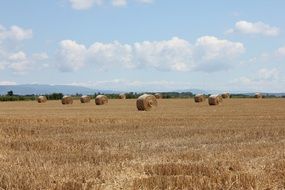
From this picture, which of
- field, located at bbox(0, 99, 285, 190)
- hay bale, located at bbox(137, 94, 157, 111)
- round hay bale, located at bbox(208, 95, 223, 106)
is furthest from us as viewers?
round hay bale, located at bbox(208, 95, 223, 106)

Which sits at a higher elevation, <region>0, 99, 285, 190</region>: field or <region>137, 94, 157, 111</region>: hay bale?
<region>137, 94, 157, 111</region>: hay bale

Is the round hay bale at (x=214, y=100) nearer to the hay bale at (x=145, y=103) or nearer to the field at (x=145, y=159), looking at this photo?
the hay bale at (x=145, y=103)

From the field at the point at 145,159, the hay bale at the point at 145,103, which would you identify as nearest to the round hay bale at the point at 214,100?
the hay bale at the point at 145,103

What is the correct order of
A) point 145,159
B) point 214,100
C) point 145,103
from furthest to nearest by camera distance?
point 214,100 → point 145,103 → point 145,159

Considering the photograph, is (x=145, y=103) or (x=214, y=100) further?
(x=214, y=100)

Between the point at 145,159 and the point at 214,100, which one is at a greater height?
the point at 214,100

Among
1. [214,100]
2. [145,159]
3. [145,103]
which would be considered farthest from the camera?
[214,100]

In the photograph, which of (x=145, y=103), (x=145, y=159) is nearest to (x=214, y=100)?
(x=145, y=103)

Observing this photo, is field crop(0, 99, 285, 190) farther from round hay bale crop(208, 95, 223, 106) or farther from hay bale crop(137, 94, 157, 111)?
round hay bale crop(208, 95, 223, 106)

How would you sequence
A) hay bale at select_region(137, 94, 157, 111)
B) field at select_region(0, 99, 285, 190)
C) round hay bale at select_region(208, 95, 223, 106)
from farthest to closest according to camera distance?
round hay bale at select_region(208, 95, 223, 106) → hay bale at select_region(137, 94, 157, 111) → field at select_region(0, 99, 285, 190)

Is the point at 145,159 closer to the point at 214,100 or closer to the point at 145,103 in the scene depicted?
the point at 145,103

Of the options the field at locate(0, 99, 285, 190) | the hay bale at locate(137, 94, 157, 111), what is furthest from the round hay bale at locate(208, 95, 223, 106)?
the field at locate(0, 99, 285, 190)

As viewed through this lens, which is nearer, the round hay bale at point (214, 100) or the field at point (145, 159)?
the field at point (145, 159)

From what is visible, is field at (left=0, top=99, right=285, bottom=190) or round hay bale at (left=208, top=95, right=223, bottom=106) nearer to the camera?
field at (left=0, top=99, right=285, bottom=190)
